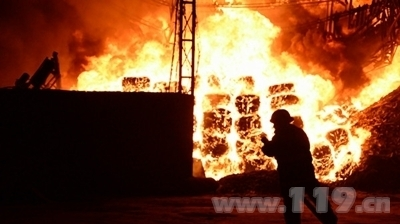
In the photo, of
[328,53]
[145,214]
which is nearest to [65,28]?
[328,53]

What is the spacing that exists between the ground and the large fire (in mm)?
6878

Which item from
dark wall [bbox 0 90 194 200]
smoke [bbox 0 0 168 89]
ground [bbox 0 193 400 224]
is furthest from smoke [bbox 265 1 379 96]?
ground [bbox 0 193 400 224]

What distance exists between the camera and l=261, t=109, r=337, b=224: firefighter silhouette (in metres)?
8.27

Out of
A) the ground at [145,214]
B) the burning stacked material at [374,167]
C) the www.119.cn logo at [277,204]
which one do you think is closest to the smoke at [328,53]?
the burning stacked material at [374,167]

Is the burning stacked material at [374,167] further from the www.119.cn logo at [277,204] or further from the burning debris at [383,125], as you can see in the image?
the www.119.cn logo at [277,204]

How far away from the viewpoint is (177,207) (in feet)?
41.9

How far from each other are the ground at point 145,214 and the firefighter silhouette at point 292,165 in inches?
92.4

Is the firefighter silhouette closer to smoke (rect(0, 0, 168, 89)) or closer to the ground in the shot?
the ground

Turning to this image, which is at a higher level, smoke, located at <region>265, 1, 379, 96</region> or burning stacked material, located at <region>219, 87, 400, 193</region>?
smoke, located at <region>265, 1, 379, 96</region>

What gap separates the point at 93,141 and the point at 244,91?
9344 mm

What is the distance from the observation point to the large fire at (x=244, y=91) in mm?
20906

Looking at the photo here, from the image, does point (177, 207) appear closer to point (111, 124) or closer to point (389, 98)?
point (111, 124)

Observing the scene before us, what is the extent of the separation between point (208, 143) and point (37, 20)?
14.1m

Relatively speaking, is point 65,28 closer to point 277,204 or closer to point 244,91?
point 244,91
